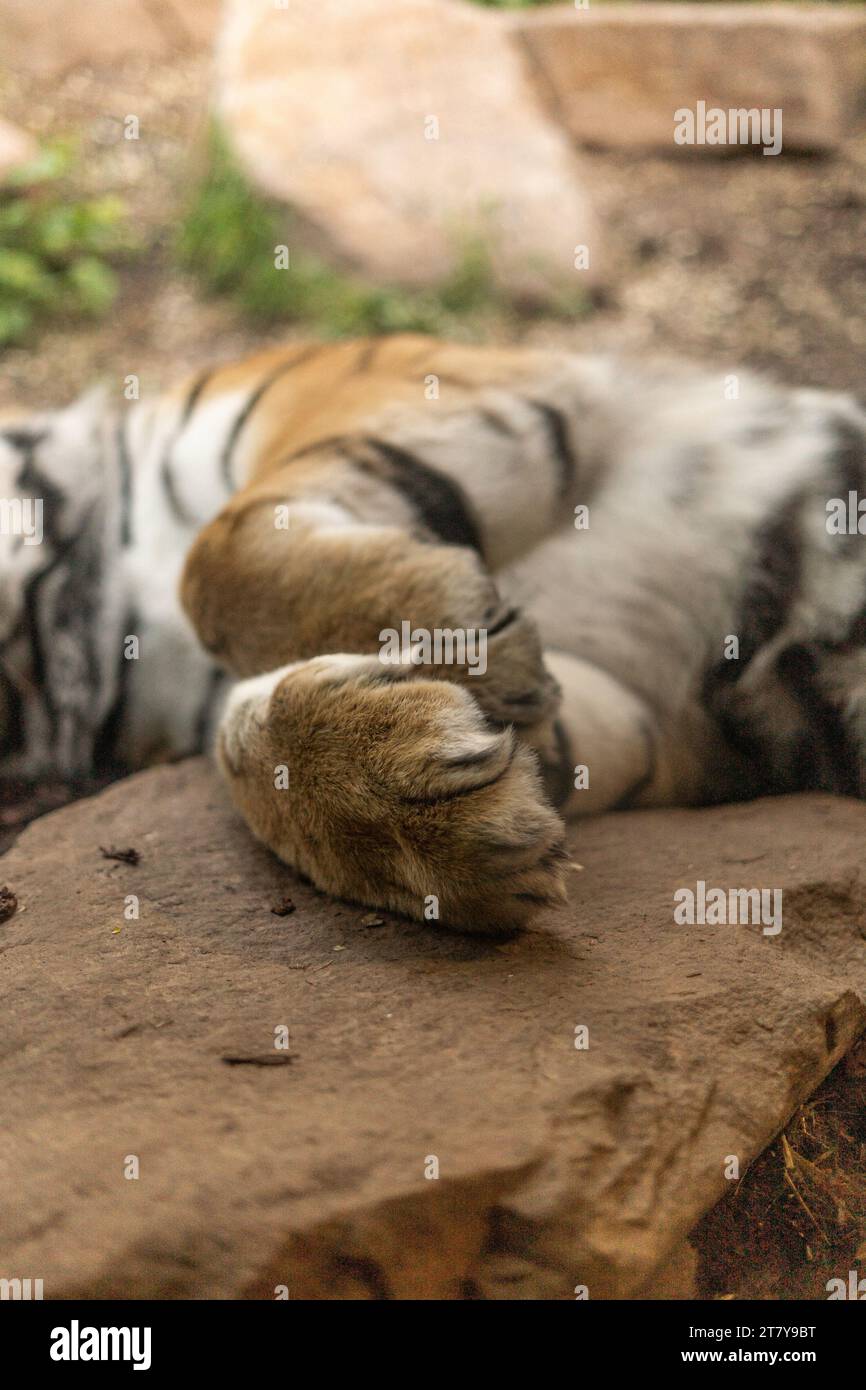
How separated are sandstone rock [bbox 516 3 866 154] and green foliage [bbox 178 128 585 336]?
3.84 ft

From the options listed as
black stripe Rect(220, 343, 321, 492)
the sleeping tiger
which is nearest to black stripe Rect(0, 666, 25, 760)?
the sleeping tiger

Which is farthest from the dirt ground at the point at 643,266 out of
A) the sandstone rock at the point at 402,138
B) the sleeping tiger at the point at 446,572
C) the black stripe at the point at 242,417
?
the black stripe at the point at 242,417

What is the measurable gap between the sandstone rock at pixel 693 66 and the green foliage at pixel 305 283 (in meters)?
1.17

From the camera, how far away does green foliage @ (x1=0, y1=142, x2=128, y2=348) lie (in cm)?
414

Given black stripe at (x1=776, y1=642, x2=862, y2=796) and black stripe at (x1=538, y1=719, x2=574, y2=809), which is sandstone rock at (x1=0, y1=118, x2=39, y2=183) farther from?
black stripe at (x1=776, y1=642, x2=862, y2=796)

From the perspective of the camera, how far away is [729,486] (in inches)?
83.2

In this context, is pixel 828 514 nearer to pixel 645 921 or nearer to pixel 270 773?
pixel 645 921

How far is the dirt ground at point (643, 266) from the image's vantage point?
12.9 feet

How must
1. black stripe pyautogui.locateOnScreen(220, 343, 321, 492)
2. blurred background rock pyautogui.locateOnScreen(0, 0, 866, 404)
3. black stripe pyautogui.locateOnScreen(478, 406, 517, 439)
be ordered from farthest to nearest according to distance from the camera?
1. blurred background rock pyautogui.locateOnScreen(0, 0, 866, 404)
2. black stripe pyautogui.locateOnScreen(220, 343, 321, 492)
3. black stripe pyautogui.locateOnScreen(478, 406, 517, 439)

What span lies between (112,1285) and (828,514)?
157 centimetres

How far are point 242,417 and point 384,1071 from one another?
139 cm

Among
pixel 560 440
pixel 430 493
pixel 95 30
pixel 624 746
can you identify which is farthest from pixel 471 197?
pixel 624 746

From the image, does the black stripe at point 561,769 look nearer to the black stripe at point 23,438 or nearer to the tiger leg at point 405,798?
the tiger leg at point 405,798

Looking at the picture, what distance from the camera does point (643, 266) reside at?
4316 millimetres
